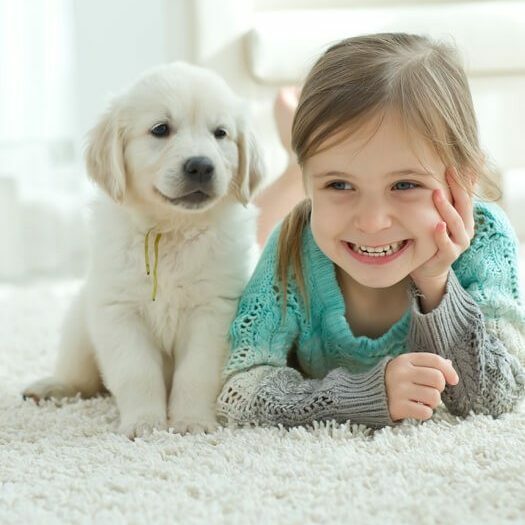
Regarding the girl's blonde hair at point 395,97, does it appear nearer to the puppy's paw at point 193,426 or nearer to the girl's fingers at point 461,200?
the girl's fingers at point 461,200

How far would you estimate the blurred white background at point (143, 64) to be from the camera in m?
3.12

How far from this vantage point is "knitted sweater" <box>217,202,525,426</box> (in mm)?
1505

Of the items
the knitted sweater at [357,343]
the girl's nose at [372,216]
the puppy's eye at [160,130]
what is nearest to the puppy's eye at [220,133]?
the puppy's eye at [160,130]

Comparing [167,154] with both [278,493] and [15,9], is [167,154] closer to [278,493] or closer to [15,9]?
[278,493]

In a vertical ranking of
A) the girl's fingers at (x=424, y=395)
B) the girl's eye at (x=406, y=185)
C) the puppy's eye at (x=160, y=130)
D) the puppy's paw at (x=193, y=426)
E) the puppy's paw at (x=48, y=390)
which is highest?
the puppy's eye at (x=160, y=130)

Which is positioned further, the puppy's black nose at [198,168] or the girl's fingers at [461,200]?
the puppy's black nose at [198,168]

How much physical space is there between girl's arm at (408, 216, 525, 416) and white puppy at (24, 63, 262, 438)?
15.9 inches

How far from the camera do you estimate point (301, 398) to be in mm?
1518

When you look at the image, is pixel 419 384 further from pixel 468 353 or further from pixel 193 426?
pixel 193 426

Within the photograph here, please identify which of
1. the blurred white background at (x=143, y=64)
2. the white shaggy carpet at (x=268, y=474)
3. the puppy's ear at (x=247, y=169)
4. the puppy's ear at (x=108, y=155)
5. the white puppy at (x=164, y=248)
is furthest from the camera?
the blurred white background at (x=143, y=64)

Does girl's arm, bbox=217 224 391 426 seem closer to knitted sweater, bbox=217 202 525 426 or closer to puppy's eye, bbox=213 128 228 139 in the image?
knitted sweater, bbox=217 202 525 426

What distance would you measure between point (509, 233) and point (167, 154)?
659 millimetres

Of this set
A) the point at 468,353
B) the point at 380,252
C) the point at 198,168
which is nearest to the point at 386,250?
the point at 380,252

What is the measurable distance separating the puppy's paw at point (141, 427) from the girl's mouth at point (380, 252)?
44 cm
